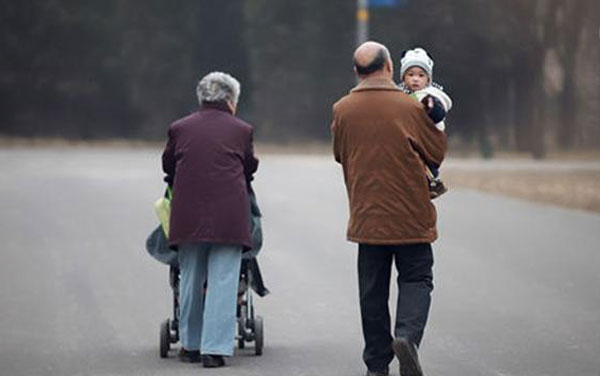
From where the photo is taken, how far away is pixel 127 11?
5266 cm

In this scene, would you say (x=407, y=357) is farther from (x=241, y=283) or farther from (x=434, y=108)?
(x=241, y=283)

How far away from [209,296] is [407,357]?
57.5 inches

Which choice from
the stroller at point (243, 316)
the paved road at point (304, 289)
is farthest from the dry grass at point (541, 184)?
the stroller at point (243, 316)

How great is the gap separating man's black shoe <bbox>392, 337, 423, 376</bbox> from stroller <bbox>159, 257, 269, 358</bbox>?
150 cm

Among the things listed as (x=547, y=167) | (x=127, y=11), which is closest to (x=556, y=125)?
(x=127, y=11)

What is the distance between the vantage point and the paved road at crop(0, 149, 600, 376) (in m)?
10.0

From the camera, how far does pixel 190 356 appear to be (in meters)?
9.83

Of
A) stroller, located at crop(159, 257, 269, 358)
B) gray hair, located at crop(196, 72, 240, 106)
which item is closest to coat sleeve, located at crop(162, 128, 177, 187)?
gray hair, located at crop(196, 72, 240, 106)

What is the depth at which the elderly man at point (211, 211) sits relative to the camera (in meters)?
9.55

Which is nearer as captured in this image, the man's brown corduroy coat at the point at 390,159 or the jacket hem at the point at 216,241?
the man's brown corduroy coat at the point at 390,159

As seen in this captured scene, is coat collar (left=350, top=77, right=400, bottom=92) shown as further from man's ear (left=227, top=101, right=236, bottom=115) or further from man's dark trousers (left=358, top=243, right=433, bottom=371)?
man's ear (left=227, top=101, right=236, bottom=115)

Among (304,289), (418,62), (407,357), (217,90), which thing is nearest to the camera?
(407,357)

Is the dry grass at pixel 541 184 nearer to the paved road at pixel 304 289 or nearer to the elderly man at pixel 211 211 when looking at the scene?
the paved road at pixel 304 289

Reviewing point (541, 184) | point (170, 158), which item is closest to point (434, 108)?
point (170, 158)
